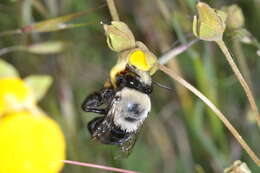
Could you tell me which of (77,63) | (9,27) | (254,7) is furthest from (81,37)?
(254,7)

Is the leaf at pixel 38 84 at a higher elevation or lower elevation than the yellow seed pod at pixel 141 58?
higher

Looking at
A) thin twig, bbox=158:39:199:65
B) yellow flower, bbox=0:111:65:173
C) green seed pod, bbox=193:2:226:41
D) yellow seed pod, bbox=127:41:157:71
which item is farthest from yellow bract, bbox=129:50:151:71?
yellow flower, bbox=0:111:65:173

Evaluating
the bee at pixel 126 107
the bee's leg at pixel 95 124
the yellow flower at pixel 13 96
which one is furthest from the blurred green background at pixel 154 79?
the yellow flower at pixel 13 96

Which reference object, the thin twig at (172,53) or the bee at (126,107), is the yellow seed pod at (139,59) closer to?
the bee at (126,107)

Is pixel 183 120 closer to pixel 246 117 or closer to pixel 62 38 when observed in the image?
pixel 246 117

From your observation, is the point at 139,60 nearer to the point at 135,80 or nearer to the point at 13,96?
the point at 135,80
